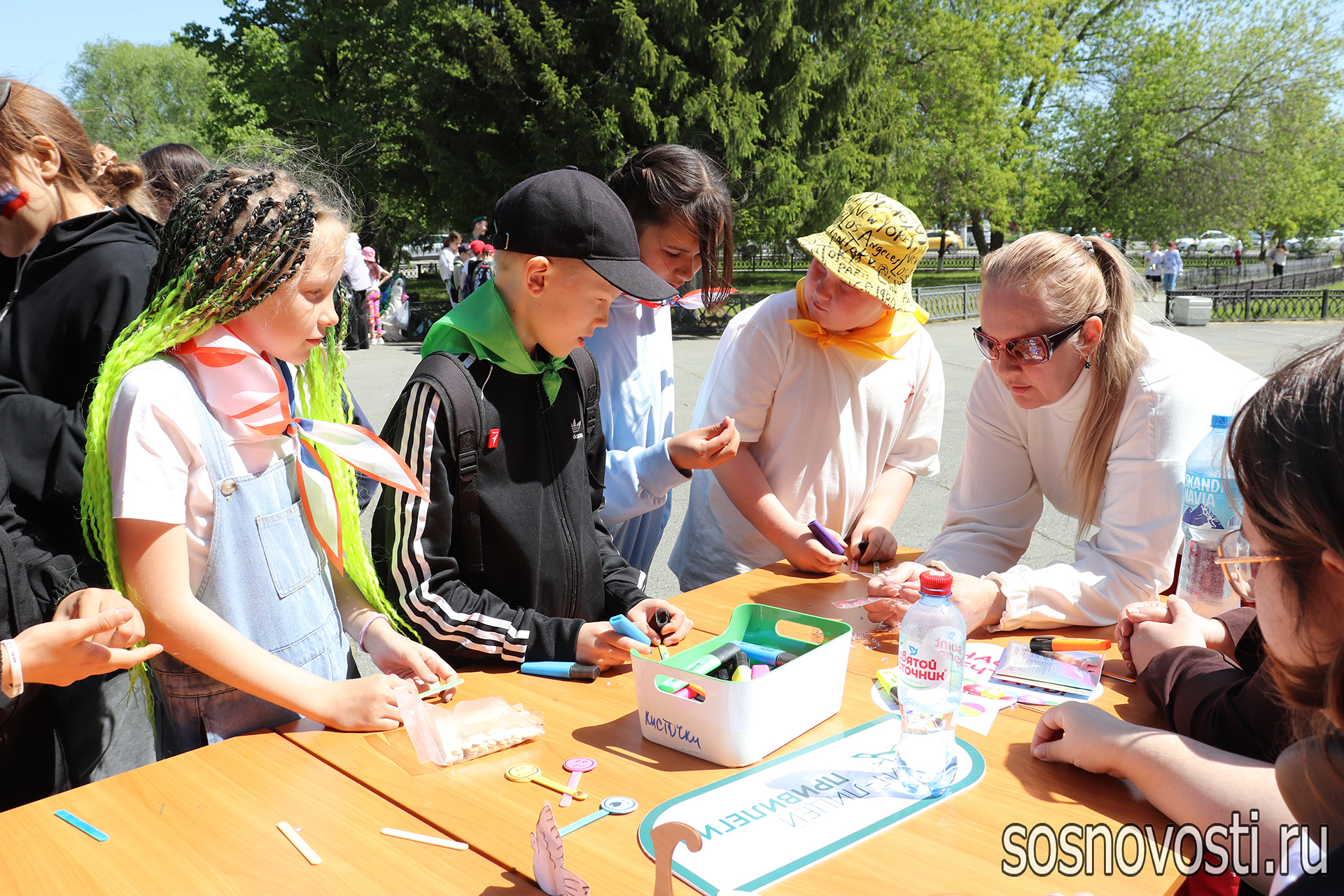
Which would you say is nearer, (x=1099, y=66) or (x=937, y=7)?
(x=937, y=7)

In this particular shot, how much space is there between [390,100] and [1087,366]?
62.1 feet

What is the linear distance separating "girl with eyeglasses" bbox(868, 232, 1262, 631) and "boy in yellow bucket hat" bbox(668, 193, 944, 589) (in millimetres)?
304

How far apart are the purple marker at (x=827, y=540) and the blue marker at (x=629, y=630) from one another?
800mm

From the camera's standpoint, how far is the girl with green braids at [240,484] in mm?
1549

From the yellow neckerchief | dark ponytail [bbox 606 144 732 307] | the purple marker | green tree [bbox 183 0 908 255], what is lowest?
the purple marker

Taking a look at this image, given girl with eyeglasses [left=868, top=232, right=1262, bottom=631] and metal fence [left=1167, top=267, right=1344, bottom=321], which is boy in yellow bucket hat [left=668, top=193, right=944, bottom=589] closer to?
girl with eyeglasses [left=868, top=232, right=1262, bottom=631]

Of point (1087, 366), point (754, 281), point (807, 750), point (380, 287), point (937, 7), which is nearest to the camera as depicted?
point (807, 750)

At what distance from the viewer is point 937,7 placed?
23.0 m

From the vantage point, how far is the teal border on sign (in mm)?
1189

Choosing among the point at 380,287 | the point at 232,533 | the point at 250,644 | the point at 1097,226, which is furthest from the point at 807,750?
the point at 1097,226

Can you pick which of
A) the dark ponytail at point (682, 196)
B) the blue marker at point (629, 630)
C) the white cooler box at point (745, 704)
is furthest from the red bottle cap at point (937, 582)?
the dark ponytail at point (682, 196)

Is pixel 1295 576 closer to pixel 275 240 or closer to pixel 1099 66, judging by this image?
pixel 275 240

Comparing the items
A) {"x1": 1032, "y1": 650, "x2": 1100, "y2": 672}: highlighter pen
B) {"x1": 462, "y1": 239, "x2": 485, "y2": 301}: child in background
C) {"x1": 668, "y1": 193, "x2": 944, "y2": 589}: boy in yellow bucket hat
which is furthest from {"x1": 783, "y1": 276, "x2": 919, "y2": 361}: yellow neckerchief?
{"x1": 462, "y1": 239, "x2": 485, "y2": 301}: child in background

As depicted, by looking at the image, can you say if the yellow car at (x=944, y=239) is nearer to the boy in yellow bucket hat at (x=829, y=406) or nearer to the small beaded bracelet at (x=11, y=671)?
the boy in yellow bucket hat at (x=829, y=406)
